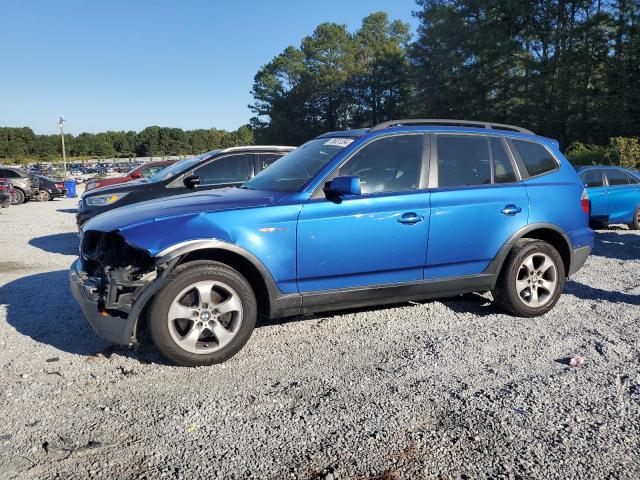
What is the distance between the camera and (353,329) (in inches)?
179

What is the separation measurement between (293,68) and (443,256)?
6759 cm

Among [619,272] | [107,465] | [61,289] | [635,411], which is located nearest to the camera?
[107,465]

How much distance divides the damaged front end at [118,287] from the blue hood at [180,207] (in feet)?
0.37

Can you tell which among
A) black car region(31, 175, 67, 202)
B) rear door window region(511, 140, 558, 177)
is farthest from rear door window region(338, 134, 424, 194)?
black car region(31, 175, 67, 202)

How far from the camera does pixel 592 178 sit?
34.1 ft

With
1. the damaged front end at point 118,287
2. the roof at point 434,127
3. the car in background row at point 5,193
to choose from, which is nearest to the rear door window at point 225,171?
the roof at point 434,127

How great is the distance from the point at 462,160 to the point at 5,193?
19421mm

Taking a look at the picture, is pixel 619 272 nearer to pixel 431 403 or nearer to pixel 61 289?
pixel 431 403

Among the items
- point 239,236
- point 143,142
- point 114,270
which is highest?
point 143,142

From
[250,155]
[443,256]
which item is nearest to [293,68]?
[250,155]

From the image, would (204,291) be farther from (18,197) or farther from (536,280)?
(18,197)

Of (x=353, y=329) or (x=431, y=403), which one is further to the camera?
(x=353, y=329)

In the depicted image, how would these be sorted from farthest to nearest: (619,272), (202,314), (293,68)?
(293,68), (619,272), (202,314)

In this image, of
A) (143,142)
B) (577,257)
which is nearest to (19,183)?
(577,257)
